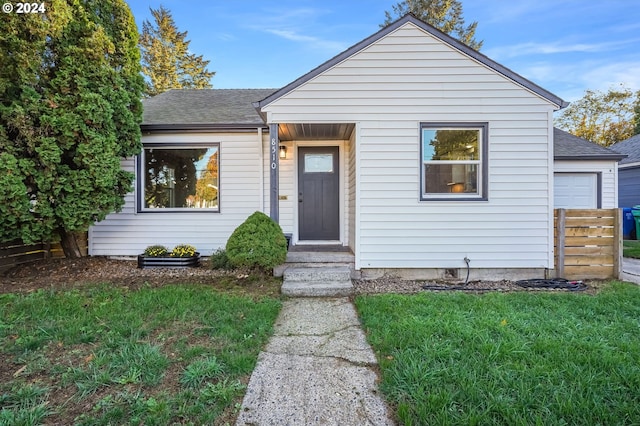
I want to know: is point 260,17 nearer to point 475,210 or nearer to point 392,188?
point 392,188

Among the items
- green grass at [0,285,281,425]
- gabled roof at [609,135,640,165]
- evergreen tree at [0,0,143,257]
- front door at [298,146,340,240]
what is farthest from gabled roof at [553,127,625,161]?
evergreen tree at [0,0,143,257]

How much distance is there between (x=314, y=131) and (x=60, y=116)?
13.5ft

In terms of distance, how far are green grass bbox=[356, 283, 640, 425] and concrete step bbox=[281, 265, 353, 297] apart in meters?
0.72

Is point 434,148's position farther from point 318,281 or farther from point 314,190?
point 318,281

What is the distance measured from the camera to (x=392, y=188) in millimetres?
5039

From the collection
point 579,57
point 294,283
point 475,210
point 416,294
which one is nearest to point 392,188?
point 475,210

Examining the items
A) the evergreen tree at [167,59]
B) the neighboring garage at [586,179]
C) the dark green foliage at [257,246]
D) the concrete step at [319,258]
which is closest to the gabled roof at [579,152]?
the neighboring garage at [586,179]

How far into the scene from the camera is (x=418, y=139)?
5012mm

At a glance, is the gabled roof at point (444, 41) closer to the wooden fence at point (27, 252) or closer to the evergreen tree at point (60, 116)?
the evergreen tree at point (60, 116)

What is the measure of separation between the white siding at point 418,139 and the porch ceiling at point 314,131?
12.3 inches

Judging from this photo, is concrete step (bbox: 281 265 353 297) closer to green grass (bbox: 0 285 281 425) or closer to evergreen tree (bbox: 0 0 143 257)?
green grass (bbox: 0 285 281 425)

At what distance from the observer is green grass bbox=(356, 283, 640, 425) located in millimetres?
1771

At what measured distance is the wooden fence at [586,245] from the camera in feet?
16.2

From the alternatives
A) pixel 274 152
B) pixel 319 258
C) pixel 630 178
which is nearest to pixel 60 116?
pixel 274 152
